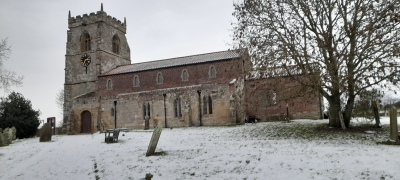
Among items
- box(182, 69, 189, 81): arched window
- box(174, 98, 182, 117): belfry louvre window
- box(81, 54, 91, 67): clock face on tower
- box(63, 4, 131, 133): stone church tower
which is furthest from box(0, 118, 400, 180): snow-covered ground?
box(81, 54, 91, 67): clock face on tower

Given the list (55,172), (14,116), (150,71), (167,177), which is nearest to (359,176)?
(167,177)

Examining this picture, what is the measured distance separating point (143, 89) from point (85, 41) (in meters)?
13.4

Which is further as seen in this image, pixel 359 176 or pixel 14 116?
pixel 14 116

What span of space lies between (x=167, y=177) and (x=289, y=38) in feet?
36.3

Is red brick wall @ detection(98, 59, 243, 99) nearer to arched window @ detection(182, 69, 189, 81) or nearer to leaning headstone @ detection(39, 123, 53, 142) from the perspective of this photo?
arched window @ detection(182, 69, 189, 81)

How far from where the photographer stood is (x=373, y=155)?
26.4 feet

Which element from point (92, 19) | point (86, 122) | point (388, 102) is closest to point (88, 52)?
point (92, 19)

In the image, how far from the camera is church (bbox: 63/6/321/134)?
2598 centimetres

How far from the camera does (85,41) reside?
38.5 metres

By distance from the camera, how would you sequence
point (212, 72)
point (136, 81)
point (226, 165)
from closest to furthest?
point (226, 165) → point (212, 72) → point (136, 81)

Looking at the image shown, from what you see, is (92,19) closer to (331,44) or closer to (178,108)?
(178,108)

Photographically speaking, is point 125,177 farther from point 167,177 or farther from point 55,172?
point 55,172

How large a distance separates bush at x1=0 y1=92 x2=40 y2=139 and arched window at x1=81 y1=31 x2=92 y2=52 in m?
10.6

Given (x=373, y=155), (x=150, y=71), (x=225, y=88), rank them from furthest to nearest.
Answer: (x=150, y=71)
(x=225, y=88)
(x=373, y=155)
